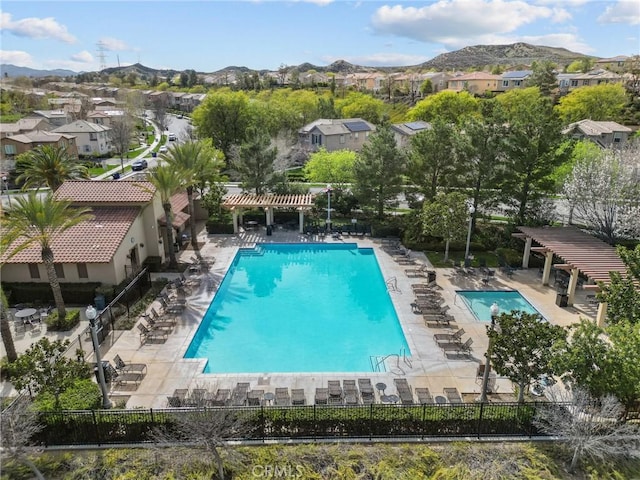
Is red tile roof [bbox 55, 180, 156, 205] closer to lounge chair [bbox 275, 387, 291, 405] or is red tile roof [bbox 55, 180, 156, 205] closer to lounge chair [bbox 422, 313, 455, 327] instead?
lounge chair [bbox 275, 387, 291, 405]

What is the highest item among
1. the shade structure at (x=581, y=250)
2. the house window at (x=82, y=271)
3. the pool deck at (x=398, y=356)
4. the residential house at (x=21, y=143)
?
the residential house at (x=21, y=143)

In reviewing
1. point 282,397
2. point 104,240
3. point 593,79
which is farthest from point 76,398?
point 593,79

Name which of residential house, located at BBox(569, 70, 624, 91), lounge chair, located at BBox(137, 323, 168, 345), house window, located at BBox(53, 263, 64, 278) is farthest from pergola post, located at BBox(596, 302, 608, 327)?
residential house, located at BBox(569, 70, 624, 91)

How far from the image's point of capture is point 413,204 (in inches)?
1447

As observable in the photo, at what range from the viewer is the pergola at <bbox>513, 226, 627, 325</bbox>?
2275 cm

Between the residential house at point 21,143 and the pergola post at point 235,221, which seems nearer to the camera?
the pergola post at point 235,221

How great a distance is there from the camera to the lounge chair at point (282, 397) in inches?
631

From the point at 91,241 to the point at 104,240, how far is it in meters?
0.74

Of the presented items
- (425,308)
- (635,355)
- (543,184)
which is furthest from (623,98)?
(635,355)

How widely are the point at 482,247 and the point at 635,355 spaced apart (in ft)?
65.1

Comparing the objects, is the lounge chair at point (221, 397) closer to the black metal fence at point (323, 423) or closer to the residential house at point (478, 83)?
the black metal fence at point (323, 423)

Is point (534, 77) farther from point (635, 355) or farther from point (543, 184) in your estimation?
point (635, 355)

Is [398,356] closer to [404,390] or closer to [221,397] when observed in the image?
[404,390]

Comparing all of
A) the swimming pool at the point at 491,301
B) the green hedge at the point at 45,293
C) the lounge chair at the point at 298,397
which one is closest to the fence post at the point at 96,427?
the lounge chair at the point at 298,397
